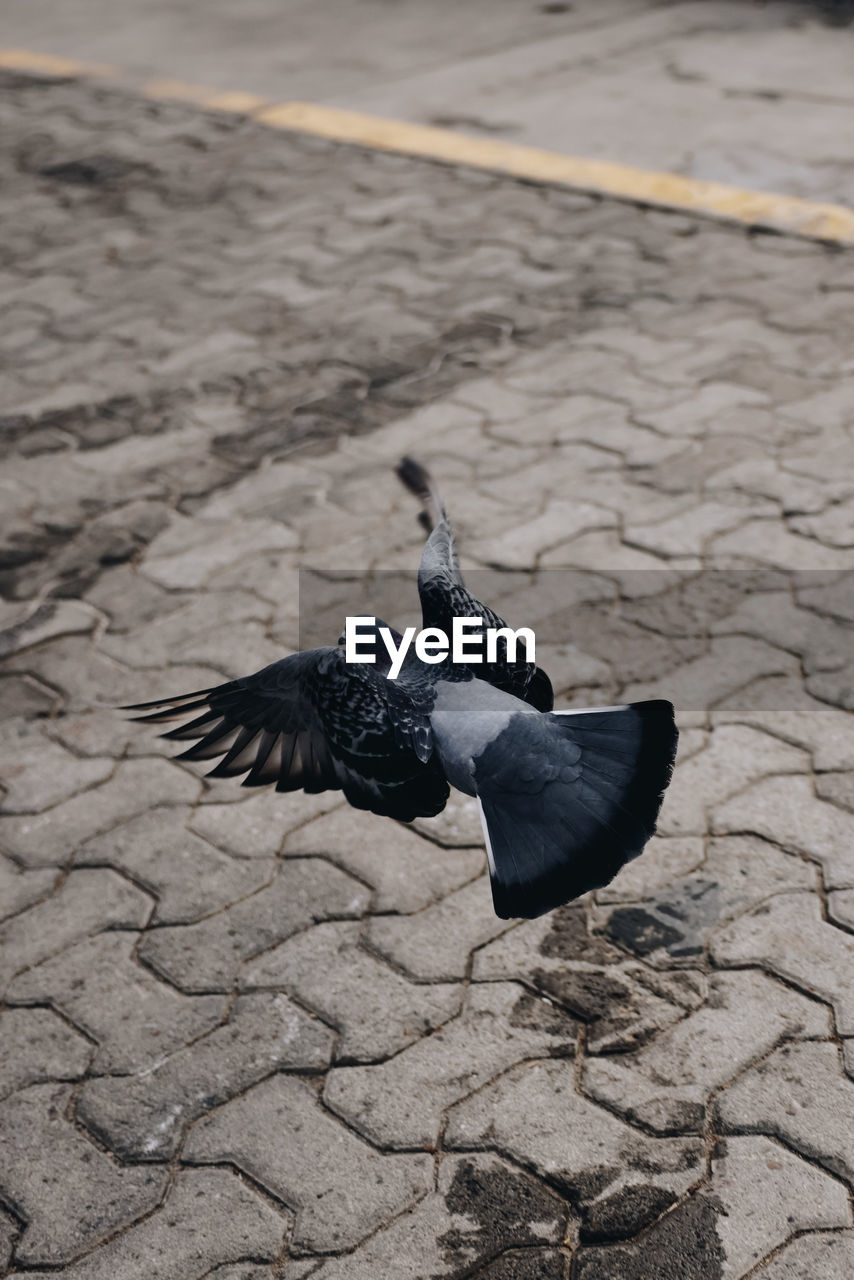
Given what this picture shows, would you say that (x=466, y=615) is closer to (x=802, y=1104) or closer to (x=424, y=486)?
(x=424, y=486)

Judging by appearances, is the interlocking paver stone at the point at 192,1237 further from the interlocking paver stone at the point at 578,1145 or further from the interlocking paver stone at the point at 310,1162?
the interlocking paver stone at the point at 578,1145

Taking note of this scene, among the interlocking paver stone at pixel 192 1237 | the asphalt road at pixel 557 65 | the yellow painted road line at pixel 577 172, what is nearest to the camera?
the interlocking paver stone at pixel 192 1237

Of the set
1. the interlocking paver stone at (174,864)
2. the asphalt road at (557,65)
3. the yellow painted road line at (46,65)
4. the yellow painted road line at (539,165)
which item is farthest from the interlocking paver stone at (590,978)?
the yellow painted road line at (46,65)

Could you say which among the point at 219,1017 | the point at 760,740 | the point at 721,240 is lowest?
the point at 219,1017

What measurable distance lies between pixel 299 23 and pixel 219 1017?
11.2m

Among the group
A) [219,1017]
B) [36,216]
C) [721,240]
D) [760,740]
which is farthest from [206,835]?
[36,216]

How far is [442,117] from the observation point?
916cm

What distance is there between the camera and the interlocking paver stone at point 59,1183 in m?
2.65

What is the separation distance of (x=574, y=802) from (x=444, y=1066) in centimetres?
77

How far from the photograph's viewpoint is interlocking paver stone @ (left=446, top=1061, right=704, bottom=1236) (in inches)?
102

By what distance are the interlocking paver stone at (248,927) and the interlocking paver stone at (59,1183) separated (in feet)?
1.44

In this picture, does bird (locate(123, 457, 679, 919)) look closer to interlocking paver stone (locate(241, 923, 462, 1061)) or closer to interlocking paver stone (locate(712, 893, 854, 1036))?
interlocking paver stone (locate(241, 923, 462, 1061))

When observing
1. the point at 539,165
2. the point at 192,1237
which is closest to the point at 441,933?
the point at 192,1237

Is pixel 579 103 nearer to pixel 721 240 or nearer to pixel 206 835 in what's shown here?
pixel 721 240
